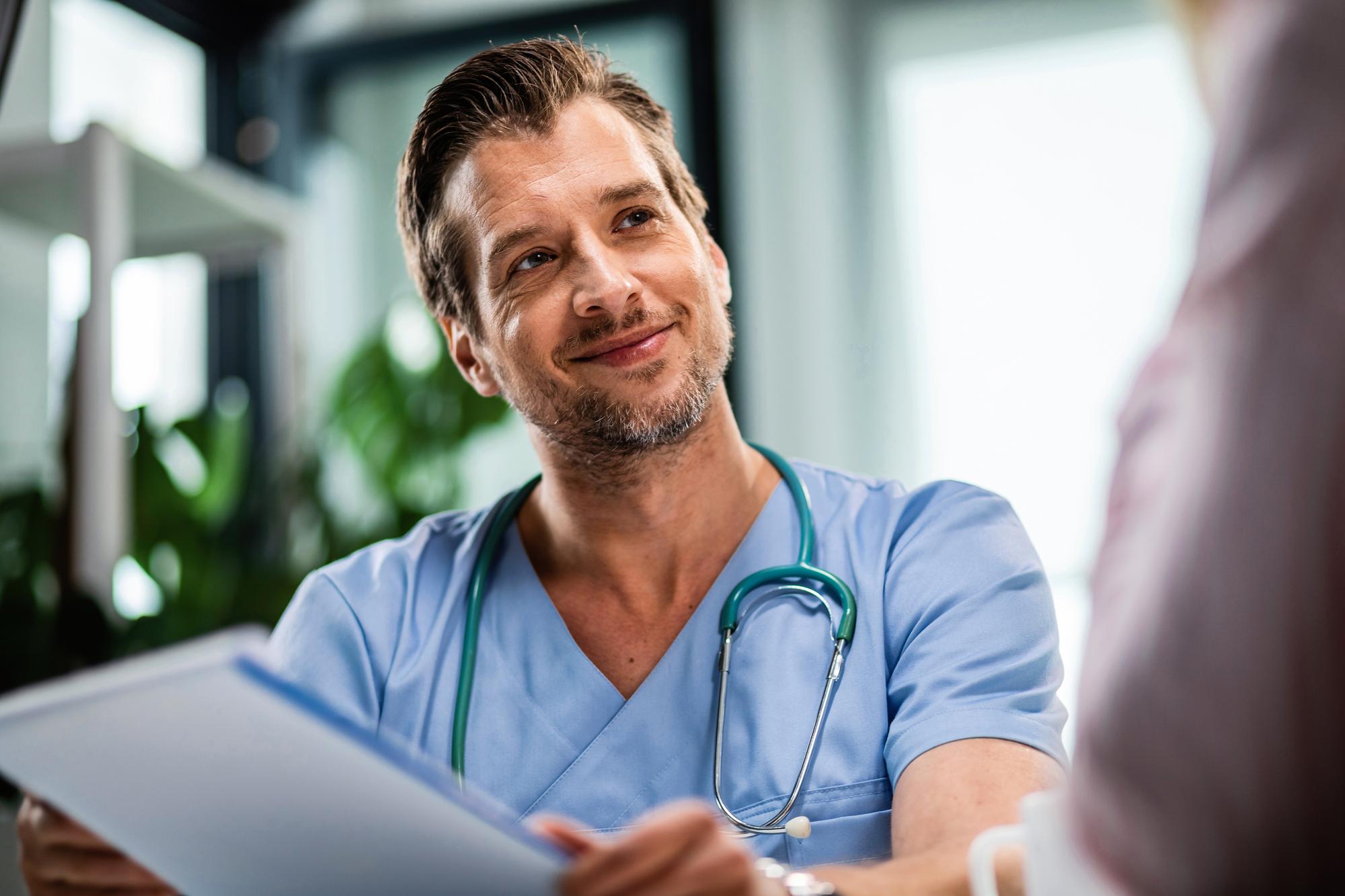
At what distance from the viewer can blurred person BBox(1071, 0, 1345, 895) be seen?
314 mm

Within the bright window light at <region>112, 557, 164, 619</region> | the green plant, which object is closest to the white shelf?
the green plant

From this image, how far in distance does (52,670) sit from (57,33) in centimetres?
132

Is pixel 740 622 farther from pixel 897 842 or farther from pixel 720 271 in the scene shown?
pixel 720 271

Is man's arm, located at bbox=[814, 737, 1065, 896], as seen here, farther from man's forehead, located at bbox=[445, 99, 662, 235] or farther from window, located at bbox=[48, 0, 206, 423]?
window, located at bbox=[48, 0, 206, 423]

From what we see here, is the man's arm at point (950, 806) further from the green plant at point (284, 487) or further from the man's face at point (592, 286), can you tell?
the green plant at point (284, 487)

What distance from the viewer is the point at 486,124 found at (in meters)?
1.10

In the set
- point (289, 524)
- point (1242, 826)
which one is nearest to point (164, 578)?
point (289, 524)

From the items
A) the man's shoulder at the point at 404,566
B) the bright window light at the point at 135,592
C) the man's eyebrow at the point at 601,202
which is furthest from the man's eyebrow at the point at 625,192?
the bright window light at the point at 135,592

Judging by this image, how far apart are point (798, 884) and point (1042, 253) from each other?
1.99m

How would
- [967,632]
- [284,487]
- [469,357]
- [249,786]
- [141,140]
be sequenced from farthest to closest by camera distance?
[141,140] < [284,487] < [469,357] < [967,632] < [249,786]

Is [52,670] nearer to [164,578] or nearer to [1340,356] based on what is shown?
[164,578]

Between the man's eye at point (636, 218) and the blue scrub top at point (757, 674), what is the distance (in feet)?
0.93

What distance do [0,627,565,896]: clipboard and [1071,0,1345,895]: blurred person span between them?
0.27m

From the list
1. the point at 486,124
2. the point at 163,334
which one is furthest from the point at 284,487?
the point at 486,124
